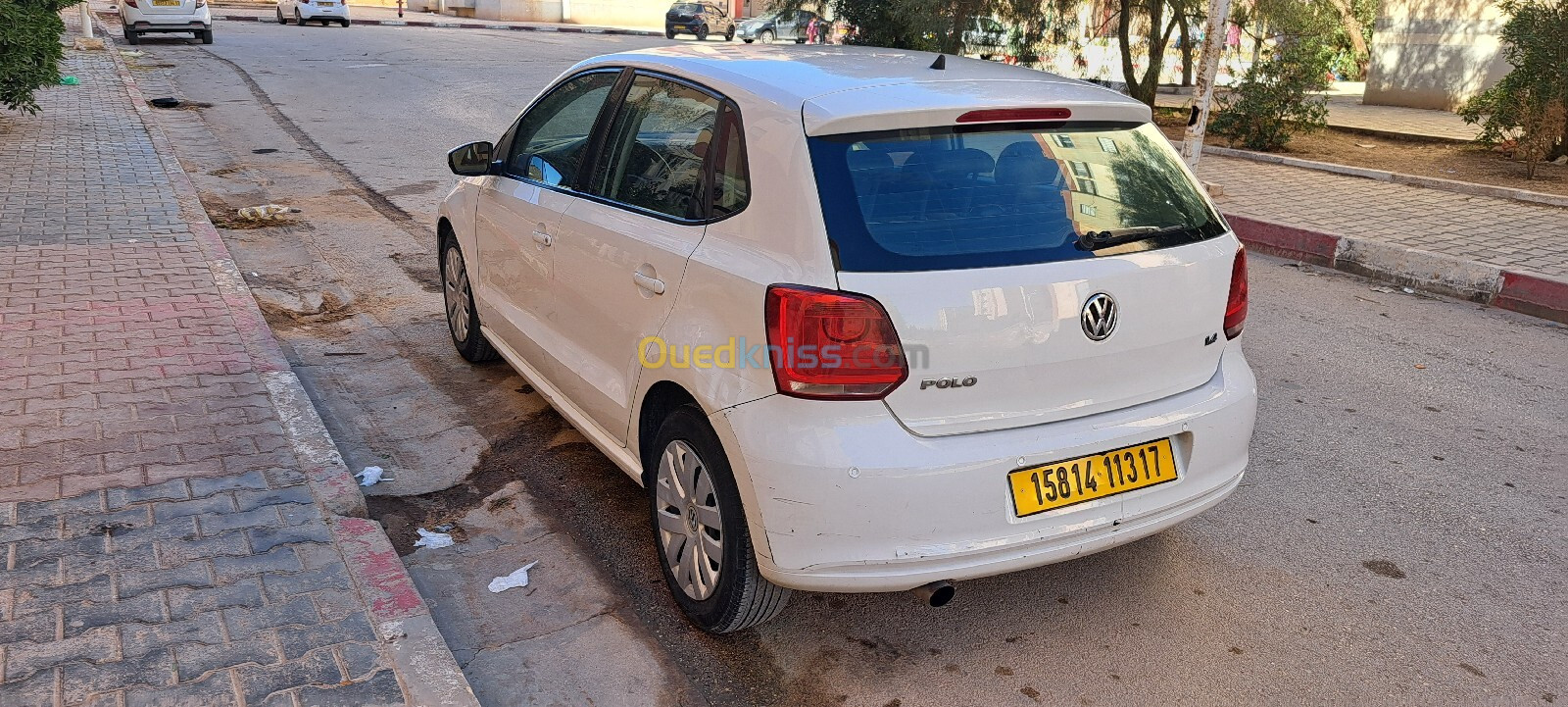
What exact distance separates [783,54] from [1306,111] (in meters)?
11.8

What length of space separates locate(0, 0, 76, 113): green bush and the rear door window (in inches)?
370

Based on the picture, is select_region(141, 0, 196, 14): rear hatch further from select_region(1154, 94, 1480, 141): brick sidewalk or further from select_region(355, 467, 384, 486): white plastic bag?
select_region(355, 467, 384, 486): white plastic bag

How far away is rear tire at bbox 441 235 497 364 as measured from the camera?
5406mm

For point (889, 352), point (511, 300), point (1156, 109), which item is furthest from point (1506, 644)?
point (1156, 109)

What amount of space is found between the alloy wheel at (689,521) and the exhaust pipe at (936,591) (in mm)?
576

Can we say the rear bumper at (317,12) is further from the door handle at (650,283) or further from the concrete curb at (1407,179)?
the door handle at (650,283)

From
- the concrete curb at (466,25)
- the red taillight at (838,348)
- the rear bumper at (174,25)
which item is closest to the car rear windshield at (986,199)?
the red taillight at (838,348)

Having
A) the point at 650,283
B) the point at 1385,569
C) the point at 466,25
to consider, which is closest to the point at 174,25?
the point at 466,25

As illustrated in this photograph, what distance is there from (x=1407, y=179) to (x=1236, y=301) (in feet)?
32.2

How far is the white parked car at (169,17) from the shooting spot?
80.7ft

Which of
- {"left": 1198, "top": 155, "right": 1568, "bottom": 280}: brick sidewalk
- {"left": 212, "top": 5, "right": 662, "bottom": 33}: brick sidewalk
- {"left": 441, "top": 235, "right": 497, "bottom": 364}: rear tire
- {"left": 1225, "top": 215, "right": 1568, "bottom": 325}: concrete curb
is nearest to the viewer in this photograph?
{"left": 441, "top": 235, "right": 497, "bottom": 364}: rear tire

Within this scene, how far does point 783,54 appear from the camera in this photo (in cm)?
383

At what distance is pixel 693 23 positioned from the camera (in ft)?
129

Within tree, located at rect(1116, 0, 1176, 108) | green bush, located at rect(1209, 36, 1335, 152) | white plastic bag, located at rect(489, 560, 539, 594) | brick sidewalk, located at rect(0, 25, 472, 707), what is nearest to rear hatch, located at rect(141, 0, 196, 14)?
tree, located at rect(1116, 0, 1176, 108)
